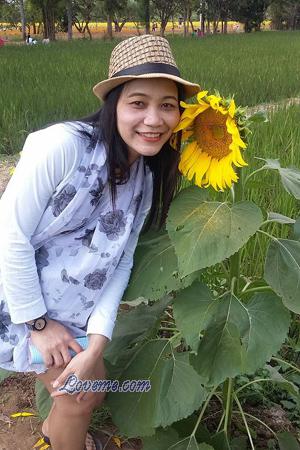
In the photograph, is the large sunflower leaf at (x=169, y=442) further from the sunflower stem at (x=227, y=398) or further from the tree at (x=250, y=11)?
the tree at (x=250, y=11)

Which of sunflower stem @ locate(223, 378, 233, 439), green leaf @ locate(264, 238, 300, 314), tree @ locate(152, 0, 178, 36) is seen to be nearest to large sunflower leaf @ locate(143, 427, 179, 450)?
sunflower stem @ locate(223, 378, 233, 439)

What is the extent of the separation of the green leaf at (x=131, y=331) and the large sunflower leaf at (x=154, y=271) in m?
0.14

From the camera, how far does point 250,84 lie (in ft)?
27.0

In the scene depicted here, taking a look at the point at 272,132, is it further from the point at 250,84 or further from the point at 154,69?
the point at 250,84

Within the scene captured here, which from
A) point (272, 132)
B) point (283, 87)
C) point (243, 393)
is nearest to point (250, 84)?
point (283, 87)

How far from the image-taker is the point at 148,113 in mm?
1334

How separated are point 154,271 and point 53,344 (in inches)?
12.3

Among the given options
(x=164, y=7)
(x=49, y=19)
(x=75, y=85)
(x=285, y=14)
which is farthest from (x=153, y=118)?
Answer: (x=285, y=14)

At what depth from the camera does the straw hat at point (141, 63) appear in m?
1.30

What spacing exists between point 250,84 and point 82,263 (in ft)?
23.9

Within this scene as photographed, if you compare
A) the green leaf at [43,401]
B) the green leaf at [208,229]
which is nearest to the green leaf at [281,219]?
the green leaf at [208,229]

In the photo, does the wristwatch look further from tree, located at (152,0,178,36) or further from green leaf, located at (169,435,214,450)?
tree, located at (152,0,178,36)

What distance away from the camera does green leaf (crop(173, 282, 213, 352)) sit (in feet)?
4.01

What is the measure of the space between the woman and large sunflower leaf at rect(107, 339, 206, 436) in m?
0.09
